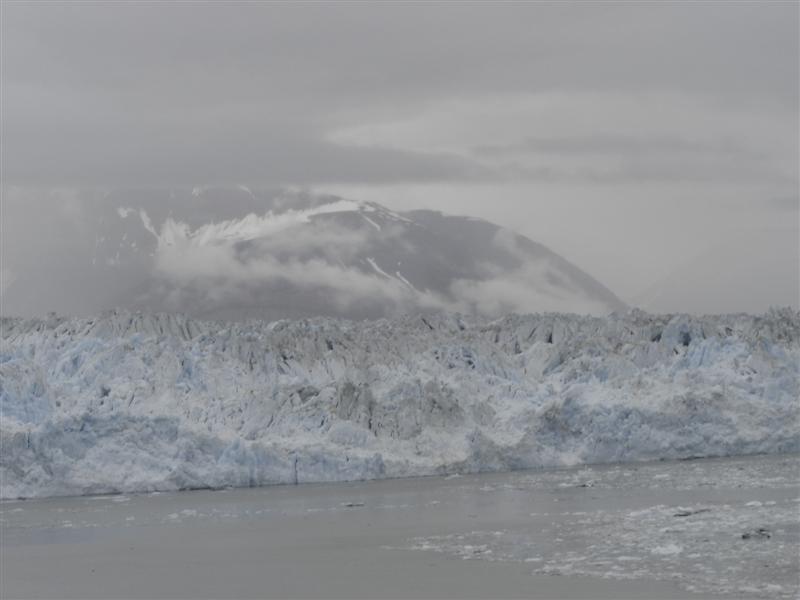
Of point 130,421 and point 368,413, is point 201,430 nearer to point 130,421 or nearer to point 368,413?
point 130,421

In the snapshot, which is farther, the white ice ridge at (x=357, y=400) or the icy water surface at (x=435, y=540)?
the white ice ridge at (x=357, y=400)

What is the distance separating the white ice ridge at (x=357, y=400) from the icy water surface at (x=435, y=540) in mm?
1000

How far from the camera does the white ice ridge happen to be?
944 inches

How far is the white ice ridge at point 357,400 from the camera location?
23984 mm

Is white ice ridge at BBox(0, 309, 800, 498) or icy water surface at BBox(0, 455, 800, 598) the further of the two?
white ice ridge at BBox(0, 309, 800, 498)

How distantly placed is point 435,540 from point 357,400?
1029cm

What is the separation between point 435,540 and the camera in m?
15.5

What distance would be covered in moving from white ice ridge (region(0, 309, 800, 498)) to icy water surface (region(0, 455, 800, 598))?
1000mm

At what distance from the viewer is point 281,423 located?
25.4 meters

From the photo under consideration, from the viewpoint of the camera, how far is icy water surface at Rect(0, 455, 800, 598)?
38.8 ft

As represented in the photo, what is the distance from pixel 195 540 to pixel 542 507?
18.4 ft

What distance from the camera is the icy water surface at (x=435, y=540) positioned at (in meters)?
11.8

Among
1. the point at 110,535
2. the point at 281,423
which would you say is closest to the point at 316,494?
the point at 281,423

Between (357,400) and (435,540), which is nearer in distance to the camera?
(435,540)
